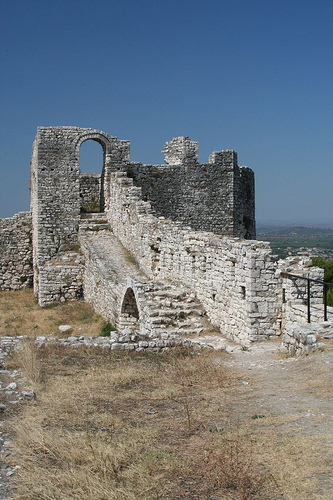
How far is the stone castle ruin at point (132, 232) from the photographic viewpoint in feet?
41.1

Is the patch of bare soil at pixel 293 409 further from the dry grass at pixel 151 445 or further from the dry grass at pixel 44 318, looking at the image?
the dry grass at pixel 44 318

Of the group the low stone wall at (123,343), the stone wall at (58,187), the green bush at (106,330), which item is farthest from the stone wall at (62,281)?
the low stone wall at (123,343)

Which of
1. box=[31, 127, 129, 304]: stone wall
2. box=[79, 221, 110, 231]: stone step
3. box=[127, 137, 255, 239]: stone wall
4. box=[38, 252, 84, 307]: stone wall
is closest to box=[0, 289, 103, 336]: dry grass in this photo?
box=[38, 252, 84, 307]: stone wall

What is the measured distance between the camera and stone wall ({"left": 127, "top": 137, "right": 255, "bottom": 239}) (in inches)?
800

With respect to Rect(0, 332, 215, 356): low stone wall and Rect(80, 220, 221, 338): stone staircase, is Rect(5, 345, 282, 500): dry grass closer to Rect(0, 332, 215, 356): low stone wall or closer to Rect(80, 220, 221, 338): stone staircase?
Rect(0, 332, 215, 356): low stone wall

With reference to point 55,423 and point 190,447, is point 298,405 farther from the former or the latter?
point 55,423

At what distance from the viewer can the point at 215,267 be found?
39.2 ft

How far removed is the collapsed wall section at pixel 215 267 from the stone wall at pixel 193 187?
2.38 metres

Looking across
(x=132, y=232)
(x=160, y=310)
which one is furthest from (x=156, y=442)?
(x=132, y=232)

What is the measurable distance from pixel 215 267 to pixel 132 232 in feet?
20.2

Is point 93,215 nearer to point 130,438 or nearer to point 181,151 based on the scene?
point 181,151

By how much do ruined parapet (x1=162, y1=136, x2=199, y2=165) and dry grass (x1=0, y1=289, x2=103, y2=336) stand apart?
22.7 ft

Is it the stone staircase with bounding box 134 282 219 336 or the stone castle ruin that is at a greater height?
the stone castle ruin

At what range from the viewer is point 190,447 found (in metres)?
5.12
